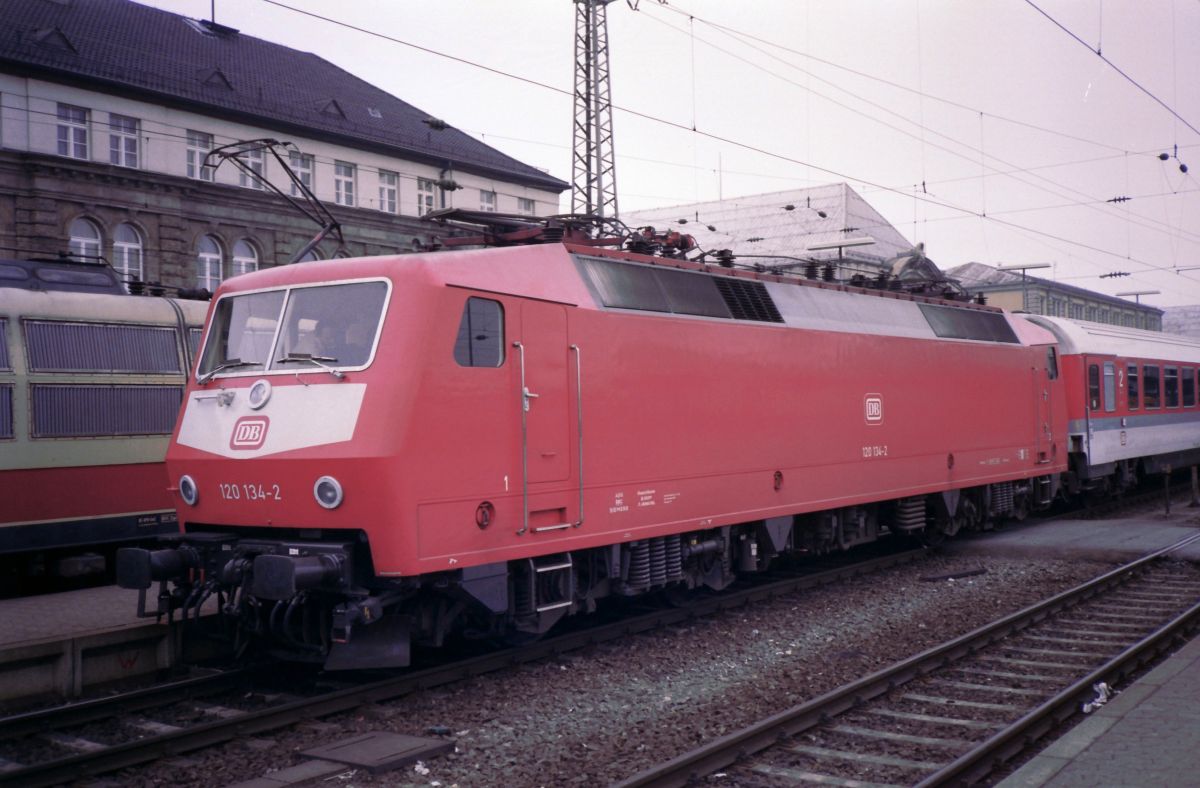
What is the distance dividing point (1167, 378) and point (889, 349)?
49.3 ft

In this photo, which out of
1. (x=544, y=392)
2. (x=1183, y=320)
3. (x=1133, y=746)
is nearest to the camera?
(x=1133, y=746)

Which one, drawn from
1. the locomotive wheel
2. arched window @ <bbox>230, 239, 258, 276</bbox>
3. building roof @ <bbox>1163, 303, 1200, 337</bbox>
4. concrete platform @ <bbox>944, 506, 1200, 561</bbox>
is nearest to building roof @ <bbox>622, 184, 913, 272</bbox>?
arched window @ <bbox>230, 239, 258, 276</bbox>

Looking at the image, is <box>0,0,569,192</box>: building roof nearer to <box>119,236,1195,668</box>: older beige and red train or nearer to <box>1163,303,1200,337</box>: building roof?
<box>119,236,1195,668</box>: older beige and red train

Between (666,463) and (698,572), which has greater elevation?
(666,463)

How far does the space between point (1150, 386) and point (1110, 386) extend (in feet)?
9.46

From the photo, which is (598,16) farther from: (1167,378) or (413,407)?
(413,407)

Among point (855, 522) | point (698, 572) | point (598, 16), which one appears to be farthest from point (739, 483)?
point (598, 16)

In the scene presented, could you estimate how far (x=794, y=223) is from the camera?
58.0 meters

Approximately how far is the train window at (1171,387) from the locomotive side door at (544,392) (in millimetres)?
21423

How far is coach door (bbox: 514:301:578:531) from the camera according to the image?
8695mm

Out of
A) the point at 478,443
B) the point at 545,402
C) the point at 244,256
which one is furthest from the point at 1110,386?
the point at 244,256

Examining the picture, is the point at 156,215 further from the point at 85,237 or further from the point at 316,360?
the point at 316,360

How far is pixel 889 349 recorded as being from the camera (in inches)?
561

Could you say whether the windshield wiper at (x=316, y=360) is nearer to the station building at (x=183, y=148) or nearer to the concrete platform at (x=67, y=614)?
the concrete platform at (x=67, y=614)
